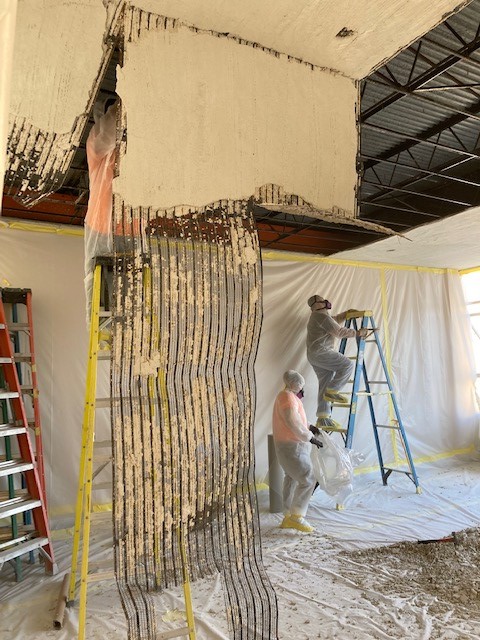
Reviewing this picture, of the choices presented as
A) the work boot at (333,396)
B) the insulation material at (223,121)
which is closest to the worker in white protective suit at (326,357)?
the work boot at (333,396)

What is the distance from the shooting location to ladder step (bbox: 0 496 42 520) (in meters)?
2.98

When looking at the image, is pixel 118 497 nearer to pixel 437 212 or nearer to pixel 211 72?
pixel 211 72

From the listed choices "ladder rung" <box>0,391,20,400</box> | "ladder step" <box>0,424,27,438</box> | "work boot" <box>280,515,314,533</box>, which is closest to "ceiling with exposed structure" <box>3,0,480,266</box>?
"ladder rung" <box>0,391,20,400</box>

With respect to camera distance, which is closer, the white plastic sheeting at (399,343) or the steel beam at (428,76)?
the steel beam at (428,76)

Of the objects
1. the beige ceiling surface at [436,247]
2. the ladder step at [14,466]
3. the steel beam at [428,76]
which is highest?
the steel beam at [428,76]

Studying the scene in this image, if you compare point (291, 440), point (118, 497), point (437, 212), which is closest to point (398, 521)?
point (291, 440)

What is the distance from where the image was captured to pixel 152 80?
126 cm

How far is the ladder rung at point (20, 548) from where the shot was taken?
2.89m

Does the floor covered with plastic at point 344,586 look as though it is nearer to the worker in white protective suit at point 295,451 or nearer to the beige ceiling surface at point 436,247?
the worker in white protective suit at point 295,451

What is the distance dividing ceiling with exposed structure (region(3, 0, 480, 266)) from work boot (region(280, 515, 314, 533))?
8.44 feet

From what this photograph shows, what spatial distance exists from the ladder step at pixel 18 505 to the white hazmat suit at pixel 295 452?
2.01 m

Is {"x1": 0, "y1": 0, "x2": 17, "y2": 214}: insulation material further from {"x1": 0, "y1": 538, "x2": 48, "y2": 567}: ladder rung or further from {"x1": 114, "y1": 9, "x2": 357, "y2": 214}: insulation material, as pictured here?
{"x1": 0, "y1": 538, "x2": 48, "y2": 567}: ladder rung

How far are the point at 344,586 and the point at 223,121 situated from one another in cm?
290

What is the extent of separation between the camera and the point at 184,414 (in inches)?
48.3
